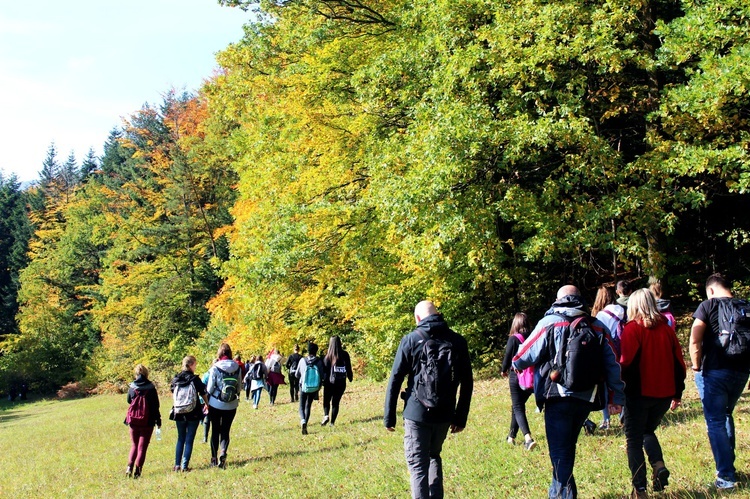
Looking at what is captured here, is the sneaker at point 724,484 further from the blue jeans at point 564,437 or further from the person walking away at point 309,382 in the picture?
the person walking away at point 309,382

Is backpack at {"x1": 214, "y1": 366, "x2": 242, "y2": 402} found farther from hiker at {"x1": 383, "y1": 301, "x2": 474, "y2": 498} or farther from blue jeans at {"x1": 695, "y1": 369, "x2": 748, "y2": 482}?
blue jeans at {"x1": 695, "y1": 369, "x2": 748, "y2": 482}

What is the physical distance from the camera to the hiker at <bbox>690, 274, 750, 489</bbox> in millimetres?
5551

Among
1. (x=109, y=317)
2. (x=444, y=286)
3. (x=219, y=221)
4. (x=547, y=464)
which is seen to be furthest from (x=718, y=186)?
(x=109, y=317)

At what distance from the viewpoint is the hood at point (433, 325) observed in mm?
5434

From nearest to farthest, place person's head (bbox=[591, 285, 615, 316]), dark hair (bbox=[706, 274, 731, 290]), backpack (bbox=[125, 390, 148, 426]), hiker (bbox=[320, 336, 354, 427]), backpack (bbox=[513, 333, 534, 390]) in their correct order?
dark hair (bbox=[706, 274, 731, 290]) → person's head (bbox=[591, 285, 615, 316]) → backpack (bbox=[513, 333, 534, 390]) → backpack (bbox=[125, 390, 148, 426]) → hiker (bbox=[320, 336, 354, 427])

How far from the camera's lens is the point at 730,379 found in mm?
5672

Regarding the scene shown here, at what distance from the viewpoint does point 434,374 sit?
5.34 m

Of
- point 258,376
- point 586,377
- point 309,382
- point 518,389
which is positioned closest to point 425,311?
point 586,377

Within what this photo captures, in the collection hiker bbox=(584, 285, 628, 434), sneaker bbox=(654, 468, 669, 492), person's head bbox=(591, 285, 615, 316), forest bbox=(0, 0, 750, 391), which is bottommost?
sneaker bbox=(654, 468, 669, 492)

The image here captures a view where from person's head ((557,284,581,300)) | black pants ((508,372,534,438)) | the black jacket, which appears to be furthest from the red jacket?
black pants ((508,372,534,438))

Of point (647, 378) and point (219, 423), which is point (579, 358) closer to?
point (647, 378)

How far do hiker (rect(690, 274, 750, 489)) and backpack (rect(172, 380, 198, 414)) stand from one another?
7188 mm

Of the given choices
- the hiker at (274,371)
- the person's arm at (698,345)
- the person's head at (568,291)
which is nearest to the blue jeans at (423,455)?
the person's head at (568,291)

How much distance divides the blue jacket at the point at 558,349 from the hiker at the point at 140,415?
7.06 metres
